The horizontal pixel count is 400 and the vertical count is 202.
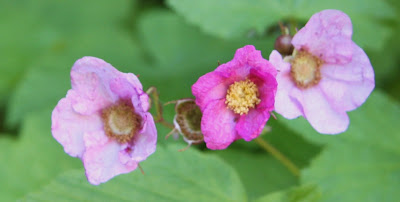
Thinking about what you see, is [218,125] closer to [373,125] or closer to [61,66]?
[373,125]

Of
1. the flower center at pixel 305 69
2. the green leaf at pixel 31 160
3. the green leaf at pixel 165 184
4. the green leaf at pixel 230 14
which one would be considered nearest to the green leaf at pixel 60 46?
the green leaf at pixel 31 160

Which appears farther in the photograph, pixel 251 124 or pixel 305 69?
pixel 305 69

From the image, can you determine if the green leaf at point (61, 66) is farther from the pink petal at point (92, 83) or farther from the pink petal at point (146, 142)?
the pink petal at point (146, 142)

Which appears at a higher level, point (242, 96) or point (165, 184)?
point (242, 96)

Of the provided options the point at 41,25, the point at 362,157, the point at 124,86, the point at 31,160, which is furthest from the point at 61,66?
the point at 362,157

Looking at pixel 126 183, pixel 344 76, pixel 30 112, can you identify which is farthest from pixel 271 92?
pixel 30 112

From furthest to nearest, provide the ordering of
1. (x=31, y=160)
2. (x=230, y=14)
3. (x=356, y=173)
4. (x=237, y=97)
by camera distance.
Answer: (x=31, y=160)
(x=230, y=14)
(x=356, y=173)
(x=237, y=97)

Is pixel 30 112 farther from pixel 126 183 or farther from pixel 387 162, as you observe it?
pixel 387 162

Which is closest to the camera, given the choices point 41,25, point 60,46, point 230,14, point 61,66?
point 230,14
